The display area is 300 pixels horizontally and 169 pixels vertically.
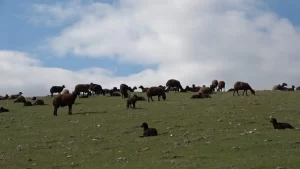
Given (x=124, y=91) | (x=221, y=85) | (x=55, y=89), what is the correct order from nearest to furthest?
(x=124, y=91) → (x=55, y=89) → (x=221, y=85)

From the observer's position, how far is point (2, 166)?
23.0m

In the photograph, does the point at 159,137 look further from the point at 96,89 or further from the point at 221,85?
the point at 221,85

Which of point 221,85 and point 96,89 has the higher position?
point 221,85

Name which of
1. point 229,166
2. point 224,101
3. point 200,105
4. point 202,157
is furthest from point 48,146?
point 224,101

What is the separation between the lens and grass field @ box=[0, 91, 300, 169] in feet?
70.0

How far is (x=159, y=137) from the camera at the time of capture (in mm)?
27703

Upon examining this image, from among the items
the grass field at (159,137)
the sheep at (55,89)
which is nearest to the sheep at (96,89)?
the sheep at (55,89)

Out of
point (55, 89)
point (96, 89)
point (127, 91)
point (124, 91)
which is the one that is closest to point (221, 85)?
point (127, 91)

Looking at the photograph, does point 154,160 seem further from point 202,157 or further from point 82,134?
point 82,134

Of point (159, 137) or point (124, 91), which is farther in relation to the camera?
point (124, 91)

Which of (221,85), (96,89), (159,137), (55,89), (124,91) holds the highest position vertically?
(221,85)

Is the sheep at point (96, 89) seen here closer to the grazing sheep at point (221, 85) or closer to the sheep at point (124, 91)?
the sheep at point (124, 91)

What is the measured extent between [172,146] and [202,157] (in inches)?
131

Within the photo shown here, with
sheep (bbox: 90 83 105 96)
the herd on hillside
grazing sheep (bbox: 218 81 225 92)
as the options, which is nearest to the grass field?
the herd on hillside
